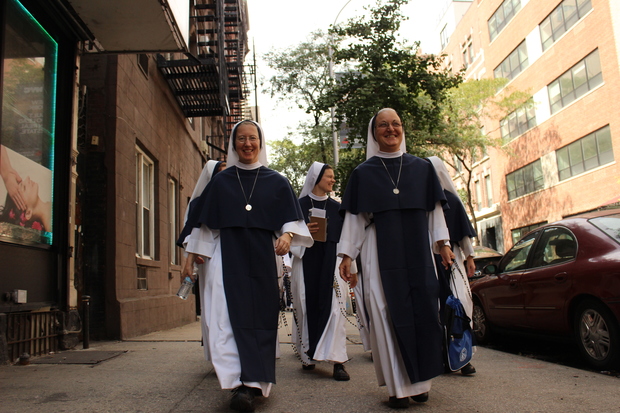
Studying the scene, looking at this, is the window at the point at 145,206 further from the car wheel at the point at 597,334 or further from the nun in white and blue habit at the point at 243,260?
the car wheel at the point at 597,334

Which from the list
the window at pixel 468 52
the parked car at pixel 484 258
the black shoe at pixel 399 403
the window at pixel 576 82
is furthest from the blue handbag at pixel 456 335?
the window at pixel 468 52

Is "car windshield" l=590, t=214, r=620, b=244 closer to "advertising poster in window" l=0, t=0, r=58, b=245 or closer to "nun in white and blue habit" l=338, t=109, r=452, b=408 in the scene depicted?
"nun in white and blue habit" l=338, t=109, r=452, b=408

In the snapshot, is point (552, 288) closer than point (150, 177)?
Yes

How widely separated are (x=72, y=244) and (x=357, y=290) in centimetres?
379

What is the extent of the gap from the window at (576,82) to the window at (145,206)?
70.8 feet

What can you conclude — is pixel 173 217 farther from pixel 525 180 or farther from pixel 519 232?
pixel 519 232

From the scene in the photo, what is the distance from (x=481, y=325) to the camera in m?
8.35

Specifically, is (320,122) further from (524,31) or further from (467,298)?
(467,298)

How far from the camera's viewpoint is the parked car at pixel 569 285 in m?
5.34

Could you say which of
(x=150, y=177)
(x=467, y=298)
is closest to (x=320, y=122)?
(x=150, y=177)

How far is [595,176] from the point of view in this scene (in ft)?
84.6

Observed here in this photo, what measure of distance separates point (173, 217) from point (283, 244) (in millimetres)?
10727

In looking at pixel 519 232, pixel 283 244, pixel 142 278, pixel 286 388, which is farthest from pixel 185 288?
pixel 519 232

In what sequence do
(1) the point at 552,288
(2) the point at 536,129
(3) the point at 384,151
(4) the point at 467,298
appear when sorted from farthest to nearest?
(2) the point at 536,129
(1) the point at 552,288
(4) the point at 467,298
(3) the point at 384,151
